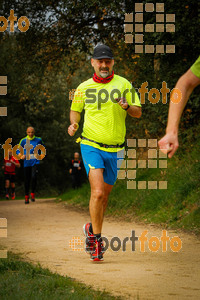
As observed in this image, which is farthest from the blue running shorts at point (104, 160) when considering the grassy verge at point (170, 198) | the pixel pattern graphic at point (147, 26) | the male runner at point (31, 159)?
the male runner at point (31, 159)

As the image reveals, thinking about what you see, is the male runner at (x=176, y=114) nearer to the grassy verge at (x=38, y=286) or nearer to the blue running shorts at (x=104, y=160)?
the grassy verge at (x=38, y=286)

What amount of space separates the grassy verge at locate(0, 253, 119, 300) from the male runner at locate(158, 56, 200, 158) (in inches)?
79.0

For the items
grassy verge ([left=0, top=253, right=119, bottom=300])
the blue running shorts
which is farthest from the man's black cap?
grassy verge ([left=0, top=253, right=119, bottom=300])

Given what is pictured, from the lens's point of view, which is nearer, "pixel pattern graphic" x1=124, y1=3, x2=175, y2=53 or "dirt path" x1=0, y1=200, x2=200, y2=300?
"dirt path" x1=0, y1=200, x2=200, y2=300

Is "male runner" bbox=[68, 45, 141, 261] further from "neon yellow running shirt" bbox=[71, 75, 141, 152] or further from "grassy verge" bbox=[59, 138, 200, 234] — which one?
"grassy verge" bbox=[59, 138, 200, 234]

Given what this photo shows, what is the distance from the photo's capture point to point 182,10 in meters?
11.9

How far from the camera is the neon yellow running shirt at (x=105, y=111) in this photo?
6.97 meters

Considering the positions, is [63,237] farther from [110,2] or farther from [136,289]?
[110,2]

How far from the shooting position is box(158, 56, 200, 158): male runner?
2.82 metres

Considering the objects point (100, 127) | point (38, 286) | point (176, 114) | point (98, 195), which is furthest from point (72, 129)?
point (176, 114)

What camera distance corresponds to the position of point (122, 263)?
6594mm

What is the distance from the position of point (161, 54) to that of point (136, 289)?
8.37 meters

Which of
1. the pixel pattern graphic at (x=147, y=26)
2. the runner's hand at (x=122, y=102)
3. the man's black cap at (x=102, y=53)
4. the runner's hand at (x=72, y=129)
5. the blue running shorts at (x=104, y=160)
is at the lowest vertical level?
the blue running shorts at (x=104, y=160)

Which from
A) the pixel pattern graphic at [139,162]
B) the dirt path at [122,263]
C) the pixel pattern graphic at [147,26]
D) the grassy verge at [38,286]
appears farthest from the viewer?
the pixel pattern graphic at [139,162]
